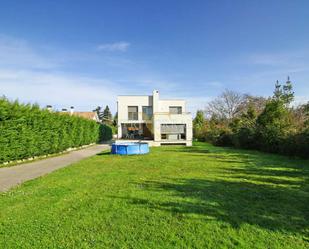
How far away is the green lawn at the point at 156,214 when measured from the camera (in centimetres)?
411

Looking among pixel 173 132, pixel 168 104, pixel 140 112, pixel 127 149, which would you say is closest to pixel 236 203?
pixel 127 149

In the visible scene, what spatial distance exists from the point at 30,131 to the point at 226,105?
46.4m

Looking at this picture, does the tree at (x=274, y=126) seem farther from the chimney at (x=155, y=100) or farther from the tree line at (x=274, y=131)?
the chimney at (x=155, y=100)

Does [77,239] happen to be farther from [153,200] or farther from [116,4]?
[116,4]

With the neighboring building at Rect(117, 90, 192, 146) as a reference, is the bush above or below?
below

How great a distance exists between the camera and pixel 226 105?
2159 inches

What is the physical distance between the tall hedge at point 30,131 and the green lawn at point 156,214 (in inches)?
240

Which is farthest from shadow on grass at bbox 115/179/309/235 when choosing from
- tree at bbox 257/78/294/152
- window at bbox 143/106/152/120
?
window at bbox 143/106/152/120

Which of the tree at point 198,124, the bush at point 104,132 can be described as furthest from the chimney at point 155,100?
the tree at point 198,124

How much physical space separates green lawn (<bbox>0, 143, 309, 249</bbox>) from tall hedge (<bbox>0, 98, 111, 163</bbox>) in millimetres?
6097

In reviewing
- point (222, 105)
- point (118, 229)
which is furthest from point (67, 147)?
point (222, 105)

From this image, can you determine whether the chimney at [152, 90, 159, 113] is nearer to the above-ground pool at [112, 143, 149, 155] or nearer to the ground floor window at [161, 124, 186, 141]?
the ground floor window at [161, 124, 186, 141]

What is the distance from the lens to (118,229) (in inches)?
179

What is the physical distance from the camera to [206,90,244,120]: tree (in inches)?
2099
